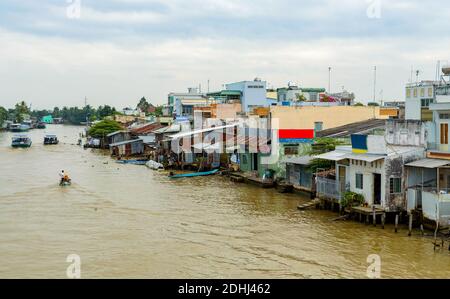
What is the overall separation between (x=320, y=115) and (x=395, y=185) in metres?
14.7

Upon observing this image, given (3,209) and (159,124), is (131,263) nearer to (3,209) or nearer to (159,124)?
(3,209)

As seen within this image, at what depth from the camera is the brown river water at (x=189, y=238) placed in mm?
15484

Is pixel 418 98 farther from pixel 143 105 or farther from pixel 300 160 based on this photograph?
pixel 143 105

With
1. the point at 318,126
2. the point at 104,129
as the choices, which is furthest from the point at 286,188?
the point at 104,129

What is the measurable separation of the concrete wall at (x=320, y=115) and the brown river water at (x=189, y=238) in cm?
551

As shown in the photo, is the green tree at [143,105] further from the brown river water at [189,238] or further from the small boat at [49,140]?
the brown river water at [189,238]

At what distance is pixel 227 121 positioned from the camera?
4275 cm

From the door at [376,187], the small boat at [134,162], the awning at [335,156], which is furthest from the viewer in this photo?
the small boat at [134,162]

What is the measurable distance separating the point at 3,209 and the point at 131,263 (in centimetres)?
1092

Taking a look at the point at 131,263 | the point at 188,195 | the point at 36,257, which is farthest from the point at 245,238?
the point at 188,195

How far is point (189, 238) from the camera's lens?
751 inches

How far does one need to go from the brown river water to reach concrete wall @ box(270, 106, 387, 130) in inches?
217

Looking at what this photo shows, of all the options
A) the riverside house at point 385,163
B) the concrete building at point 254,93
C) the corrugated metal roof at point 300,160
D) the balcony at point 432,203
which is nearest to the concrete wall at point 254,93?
the concrete building at point 254,93

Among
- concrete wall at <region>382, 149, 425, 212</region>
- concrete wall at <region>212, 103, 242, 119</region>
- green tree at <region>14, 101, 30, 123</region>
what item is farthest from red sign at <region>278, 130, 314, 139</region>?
green tree at <region>14, 101, 30, 123</region>
